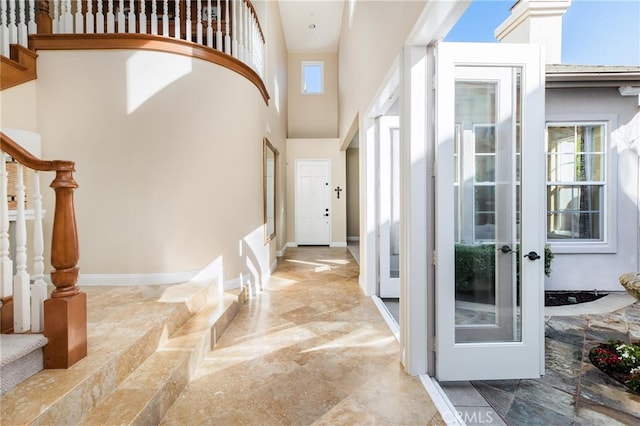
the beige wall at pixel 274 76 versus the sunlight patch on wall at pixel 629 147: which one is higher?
the beige wall at pixel 274 76

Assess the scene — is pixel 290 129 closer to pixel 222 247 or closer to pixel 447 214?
pixel 222 247

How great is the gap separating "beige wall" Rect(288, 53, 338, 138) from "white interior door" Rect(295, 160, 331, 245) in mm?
920

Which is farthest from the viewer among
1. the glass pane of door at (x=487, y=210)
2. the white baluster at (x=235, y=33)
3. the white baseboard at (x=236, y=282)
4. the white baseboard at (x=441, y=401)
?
the white baluster at (x=235, y=33)

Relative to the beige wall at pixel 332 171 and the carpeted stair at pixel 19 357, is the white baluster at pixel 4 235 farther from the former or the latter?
the beige wall at pixel 332 171

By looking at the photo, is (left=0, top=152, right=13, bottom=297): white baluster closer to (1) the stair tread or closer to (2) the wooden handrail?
(2) the wooden handrail

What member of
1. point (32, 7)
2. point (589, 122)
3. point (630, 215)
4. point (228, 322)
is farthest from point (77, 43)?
point (630, 215)

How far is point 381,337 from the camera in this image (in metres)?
2.77

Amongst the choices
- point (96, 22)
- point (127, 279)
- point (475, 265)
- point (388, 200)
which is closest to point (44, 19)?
point (96, 22)

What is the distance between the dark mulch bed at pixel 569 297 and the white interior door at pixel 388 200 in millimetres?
1922

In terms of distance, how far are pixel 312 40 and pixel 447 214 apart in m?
7.39

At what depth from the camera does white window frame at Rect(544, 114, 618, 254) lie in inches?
161

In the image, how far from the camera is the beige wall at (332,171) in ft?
26.4

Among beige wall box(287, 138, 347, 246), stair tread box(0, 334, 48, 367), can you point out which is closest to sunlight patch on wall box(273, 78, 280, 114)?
beige wall box(287, 138, 347, 246)

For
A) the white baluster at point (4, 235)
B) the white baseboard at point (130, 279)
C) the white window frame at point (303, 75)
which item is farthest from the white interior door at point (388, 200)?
the white window frame at point (303, 75)
